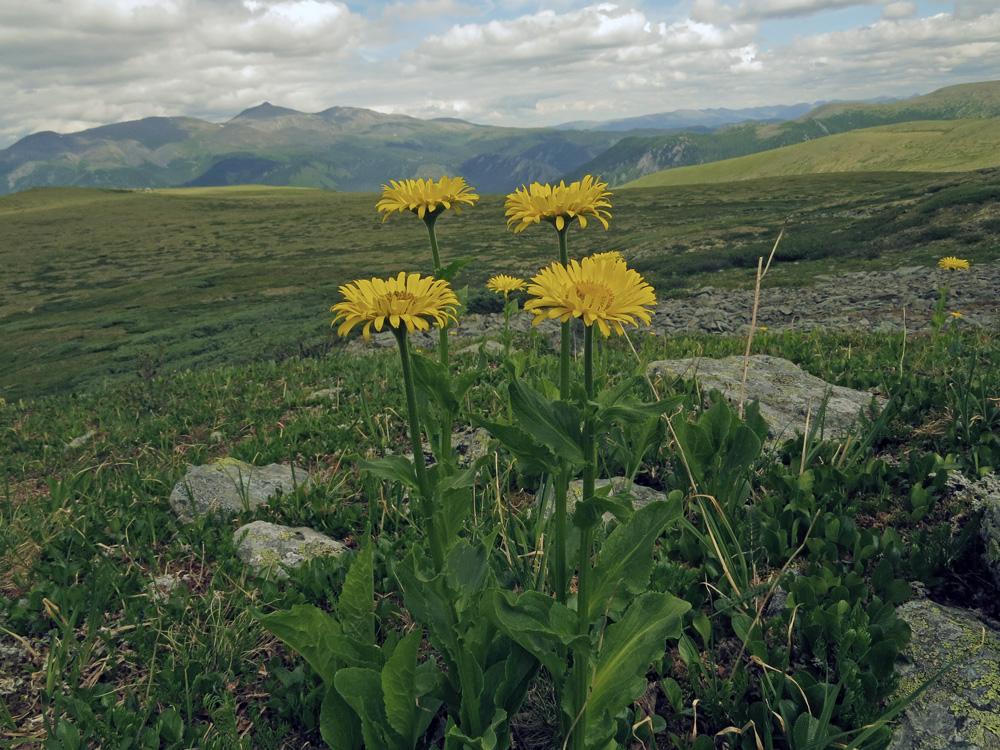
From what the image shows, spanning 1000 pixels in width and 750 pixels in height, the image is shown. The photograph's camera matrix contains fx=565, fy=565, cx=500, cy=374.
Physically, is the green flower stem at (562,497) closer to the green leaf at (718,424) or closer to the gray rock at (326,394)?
the green leaf at (718,424)

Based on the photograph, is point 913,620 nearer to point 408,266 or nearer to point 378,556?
point 378,556

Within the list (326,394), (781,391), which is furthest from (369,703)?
(326,394)

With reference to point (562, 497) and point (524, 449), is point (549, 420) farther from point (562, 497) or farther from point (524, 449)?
point (562, 497)

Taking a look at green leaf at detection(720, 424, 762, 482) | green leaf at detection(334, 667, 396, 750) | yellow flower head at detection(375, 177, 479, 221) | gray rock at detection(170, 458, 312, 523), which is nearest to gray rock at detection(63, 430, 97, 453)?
gray rock at detection(170, 458, 312, 523)

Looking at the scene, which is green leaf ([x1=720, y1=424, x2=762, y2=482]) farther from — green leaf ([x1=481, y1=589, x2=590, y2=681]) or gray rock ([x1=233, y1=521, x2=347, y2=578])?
gray rock ([x1=233, y1=521, x2=347, y2=578])

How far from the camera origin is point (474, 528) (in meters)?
3.32

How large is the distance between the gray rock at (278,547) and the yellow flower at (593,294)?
239 cm

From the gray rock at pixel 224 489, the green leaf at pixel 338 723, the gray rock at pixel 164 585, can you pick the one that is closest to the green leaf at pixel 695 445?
the green leaf at pixel 338 723

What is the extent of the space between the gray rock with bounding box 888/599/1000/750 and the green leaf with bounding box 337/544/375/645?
208 cm

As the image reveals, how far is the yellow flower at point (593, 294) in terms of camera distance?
6.43ft

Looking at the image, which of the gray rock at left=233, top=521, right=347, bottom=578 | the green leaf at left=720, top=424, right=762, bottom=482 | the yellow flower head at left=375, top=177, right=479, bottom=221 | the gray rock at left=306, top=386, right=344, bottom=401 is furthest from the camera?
the gray rock at left=306, top=386, right=344, bottom=401

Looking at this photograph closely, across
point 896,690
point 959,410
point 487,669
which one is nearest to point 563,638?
point 487,669

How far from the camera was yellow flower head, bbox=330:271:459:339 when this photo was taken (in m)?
2.17

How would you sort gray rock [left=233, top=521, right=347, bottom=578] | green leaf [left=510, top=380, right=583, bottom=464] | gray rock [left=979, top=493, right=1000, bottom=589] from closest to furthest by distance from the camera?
green leaf [left=510, top=380, right=583, bottom=464]
gray rock [left=979, top=493, right=1000, bottom=589]
gray rock [left=233, top=521, right=347, bottom=578]
